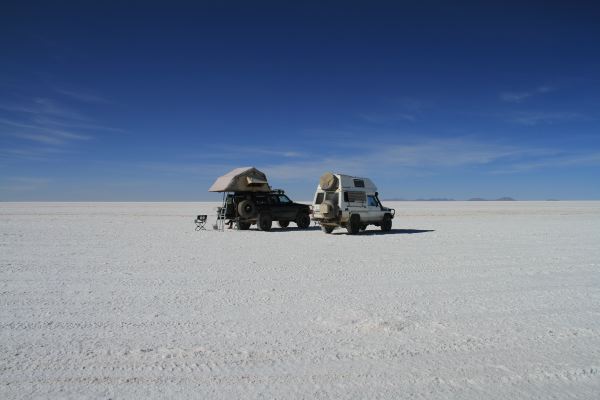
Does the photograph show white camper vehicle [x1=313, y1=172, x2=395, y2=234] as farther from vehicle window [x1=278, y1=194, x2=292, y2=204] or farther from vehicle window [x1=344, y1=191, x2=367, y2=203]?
vehicle window [x1=278, y1=194, x2=292, y2=204]

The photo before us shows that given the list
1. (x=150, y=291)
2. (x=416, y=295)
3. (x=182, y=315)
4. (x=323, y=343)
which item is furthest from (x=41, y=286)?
(x=416, y=295)

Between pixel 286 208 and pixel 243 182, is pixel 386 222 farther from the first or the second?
Answer: pixel 243 182

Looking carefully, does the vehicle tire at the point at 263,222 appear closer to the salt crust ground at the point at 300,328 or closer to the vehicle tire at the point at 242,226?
the vehicle tire at the point at 242,226

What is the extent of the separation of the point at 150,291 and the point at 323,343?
3890 millimetres

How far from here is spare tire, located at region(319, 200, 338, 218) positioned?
720 inches

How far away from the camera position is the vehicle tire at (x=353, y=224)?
61.4 ft

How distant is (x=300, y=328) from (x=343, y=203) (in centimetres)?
1319

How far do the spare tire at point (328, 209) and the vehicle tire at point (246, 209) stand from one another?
4.01m

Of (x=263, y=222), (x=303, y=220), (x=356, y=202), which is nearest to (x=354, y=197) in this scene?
(x=356, y=202)

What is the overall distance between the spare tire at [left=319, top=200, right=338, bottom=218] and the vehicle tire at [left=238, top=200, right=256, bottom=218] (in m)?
4.01

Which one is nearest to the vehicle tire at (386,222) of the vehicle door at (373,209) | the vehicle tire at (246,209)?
the vehicle door at (373,209)

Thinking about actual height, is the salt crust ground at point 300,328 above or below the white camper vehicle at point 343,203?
below

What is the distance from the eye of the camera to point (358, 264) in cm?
1072

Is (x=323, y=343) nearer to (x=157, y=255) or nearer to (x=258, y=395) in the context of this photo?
(x=258, y=395)
